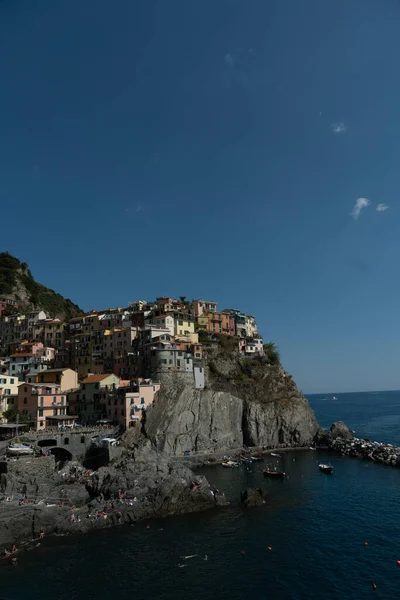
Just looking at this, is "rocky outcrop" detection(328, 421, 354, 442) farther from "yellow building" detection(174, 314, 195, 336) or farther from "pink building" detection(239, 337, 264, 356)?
"yellow building" detection(174, 314, 195, 336)

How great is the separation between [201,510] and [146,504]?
704 cm

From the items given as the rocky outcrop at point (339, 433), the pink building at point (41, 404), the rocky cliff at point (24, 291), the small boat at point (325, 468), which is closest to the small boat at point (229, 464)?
the small boat at point (325, 468)

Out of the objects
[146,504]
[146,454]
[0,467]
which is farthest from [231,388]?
[0,467]

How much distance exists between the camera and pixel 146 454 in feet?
190

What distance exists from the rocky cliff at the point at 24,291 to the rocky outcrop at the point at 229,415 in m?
64.1

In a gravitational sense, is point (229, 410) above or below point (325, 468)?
above

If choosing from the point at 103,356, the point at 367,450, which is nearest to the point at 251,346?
the point at 367,450

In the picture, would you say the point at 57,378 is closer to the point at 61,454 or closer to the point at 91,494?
the point at 61,454

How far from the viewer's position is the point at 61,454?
217 ft

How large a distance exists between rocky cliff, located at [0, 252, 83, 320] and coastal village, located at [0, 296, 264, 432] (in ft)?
13.5

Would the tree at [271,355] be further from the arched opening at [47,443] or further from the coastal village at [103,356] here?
the arched opening at [47,443]

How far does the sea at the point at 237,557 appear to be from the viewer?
32531 millimetres

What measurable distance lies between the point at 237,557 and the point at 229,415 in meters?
48.5

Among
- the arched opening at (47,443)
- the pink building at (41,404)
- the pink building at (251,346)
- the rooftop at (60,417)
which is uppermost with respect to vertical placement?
the pink building at (251,346)
